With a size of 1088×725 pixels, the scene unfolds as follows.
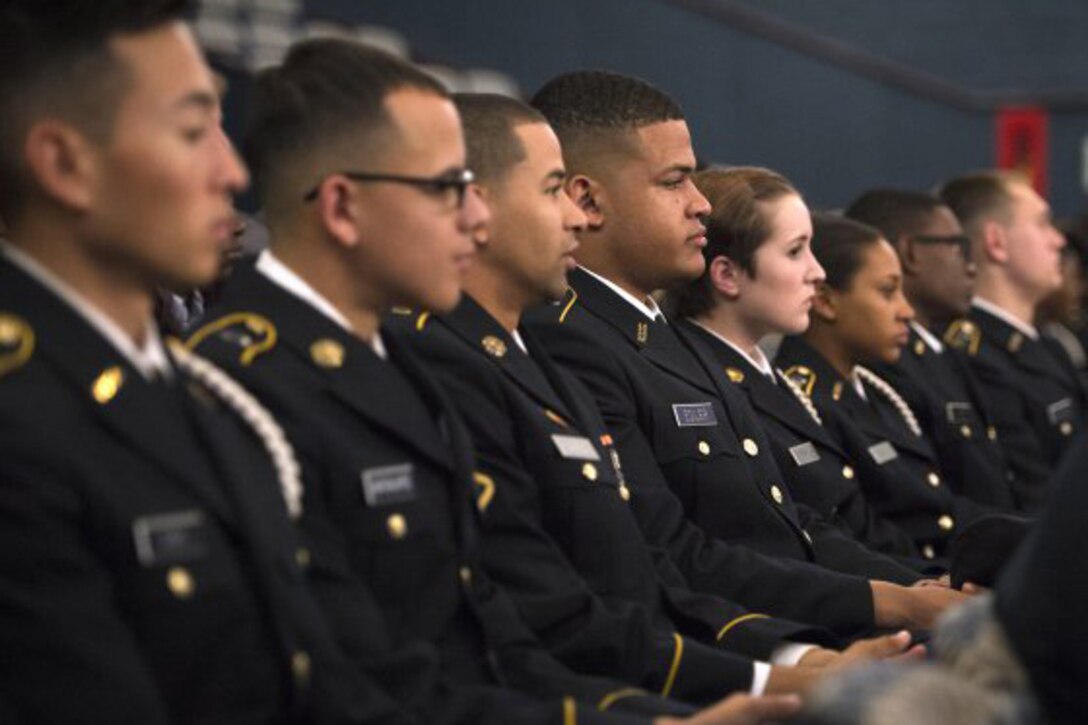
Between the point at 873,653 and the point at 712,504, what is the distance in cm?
42

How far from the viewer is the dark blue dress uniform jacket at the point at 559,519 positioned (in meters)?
2.59

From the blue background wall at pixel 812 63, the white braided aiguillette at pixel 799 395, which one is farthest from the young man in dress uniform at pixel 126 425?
the blue background wall at pixel 812 63

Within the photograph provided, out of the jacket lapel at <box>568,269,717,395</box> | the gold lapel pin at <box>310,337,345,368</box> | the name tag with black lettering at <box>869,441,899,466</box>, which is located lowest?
the name tag with black lettering at <box>869,441,899,466</box>

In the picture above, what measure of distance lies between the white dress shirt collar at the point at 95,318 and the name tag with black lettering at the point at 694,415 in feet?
4.61

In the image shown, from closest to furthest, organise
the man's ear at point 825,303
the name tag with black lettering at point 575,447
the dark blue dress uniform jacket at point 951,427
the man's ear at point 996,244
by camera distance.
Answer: the name tag with black lettering at point 575,447 < the man's ear at point 825,303 < the dark blue dress uniform jacket at point 951,427 < the man's ear at point 996,244

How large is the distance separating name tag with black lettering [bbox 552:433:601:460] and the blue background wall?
491cm

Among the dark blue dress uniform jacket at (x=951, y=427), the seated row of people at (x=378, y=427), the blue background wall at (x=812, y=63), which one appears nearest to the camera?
the seated row of people at (x=378, y=427)

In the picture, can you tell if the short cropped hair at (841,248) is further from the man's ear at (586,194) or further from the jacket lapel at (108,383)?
the jacket lapel at (108,383)

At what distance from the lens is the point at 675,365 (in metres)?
3.38

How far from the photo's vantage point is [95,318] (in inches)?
76.7

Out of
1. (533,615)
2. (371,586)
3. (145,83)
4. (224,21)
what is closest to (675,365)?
(533,615)

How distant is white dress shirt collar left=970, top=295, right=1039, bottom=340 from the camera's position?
16.9 feet

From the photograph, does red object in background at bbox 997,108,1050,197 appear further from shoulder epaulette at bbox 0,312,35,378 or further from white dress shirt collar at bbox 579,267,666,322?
shoulder epaulette at bbox 0,312,35,378

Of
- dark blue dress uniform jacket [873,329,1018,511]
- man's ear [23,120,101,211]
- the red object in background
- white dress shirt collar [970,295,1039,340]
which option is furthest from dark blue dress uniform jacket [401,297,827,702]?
the red object in background
